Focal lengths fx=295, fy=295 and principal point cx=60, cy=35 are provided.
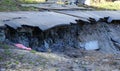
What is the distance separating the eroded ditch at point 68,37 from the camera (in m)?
8.05

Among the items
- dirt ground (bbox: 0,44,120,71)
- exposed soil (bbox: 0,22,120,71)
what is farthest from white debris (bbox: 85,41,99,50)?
dirt ground (bbox: 0,44,120,71)

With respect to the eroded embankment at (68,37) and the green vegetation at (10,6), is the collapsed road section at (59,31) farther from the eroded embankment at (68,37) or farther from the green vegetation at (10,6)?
the green vegetation at (10,6)

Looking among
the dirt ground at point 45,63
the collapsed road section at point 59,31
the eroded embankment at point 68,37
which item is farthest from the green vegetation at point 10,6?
the dirt ground at point 45,63

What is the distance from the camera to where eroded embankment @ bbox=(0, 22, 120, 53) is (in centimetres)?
806

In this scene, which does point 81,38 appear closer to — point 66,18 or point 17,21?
point 66,18

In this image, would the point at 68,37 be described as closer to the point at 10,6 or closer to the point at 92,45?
the point at 92,45

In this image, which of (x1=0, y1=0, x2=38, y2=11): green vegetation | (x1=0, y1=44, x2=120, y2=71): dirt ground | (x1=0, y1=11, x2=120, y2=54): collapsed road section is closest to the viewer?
(x1=0, y1=44, x2=120, y2=71): dirt ground

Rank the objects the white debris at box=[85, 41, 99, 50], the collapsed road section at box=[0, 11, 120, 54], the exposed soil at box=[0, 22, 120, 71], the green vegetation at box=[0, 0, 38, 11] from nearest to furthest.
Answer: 1. the exposed soil at box=[0, 22, 120, 71]
2. the collapsed road section at box=[0, 11, 120, 54]
3. the white debris at box=[85, 41, 99, 50]
4. the green vegetation at box=[0, 0, 38, 11]

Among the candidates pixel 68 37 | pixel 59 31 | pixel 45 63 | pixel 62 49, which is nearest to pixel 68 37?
pixel 68 37

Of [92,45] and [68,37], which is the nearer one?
[68,37]

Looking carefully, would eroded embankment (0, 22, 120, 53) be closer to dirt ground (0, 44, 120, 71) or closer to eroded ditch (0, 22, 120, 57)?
eroded ditch (0, 22, 120, 57)

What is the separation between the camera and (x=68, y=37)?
9.40 meters

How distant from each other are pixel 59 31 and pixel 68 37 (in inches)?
18.4

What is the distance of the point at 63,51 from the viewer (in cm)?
852
